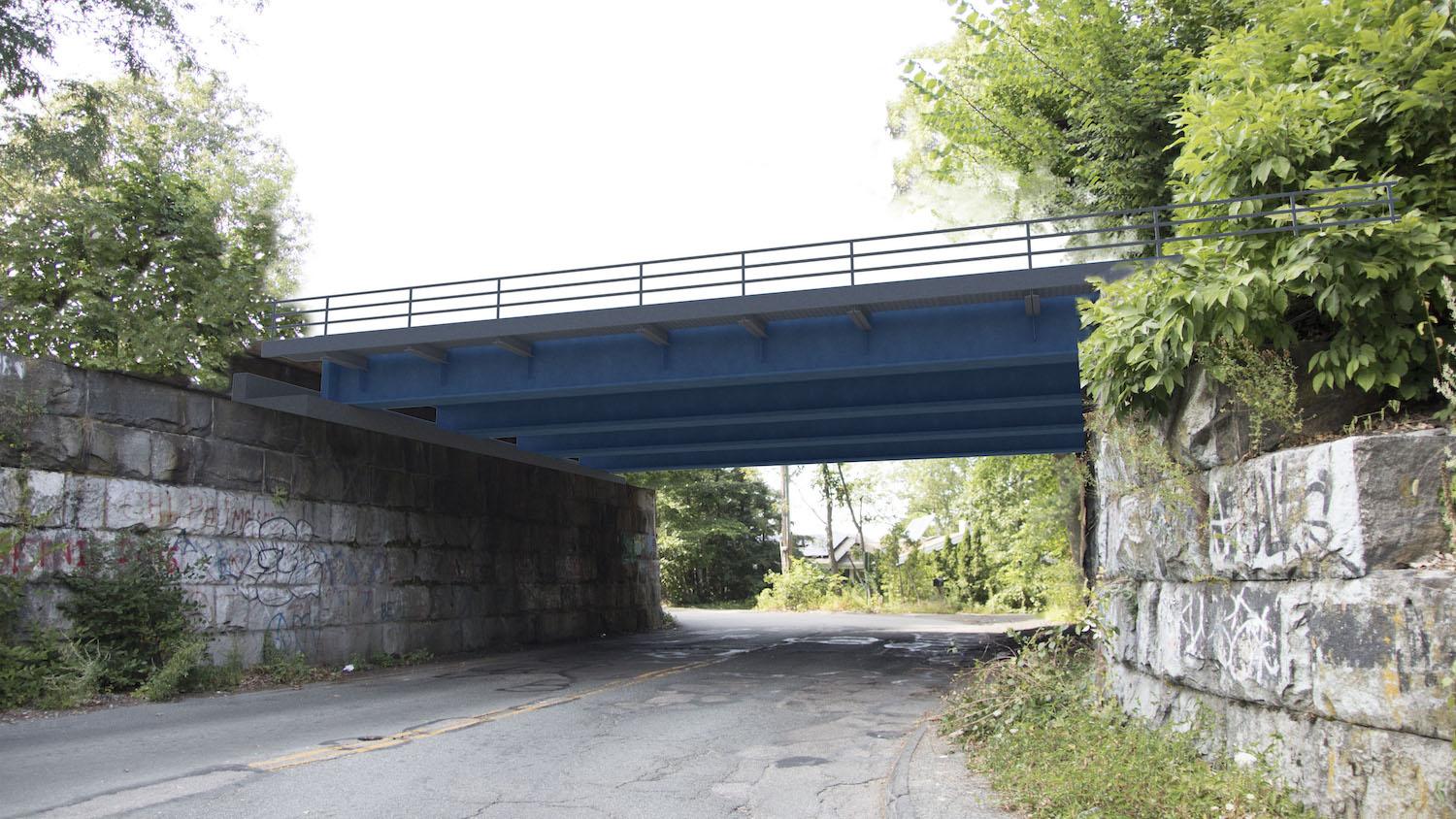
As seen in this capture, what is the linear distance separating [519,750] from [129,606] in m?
7.53

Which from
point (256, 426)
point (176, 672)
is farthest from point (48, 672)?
point (256, 426)

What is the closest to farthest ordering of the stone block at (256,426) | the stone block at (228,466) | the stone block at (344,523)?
the stone block at (228,466) → the stone block at (256,426) → the stone block at (344,523)

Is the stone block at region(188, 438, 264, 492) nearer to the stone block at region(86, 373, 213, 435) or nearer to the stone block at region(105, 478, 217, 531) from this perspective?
the stone block at region(105, 478, 217, 531)

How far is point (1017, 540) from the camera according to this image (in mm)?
36438

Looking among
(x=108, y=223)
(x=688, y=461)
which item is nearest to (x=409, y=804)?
(x=108, y=223)

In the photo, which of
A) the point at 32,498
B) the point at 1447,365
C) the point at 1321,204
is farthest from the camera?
the point at 32,498

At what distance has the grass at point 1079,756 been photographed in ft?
17.8

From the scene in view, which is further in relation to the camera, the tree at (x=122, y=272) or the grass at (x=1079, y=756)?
the tree at (x=122, y=272)

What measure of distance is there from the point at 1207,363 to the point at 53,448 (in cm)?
1361

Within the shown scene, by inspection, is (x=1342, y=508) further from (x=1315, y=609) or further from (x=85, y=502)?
(x=85, y=502)

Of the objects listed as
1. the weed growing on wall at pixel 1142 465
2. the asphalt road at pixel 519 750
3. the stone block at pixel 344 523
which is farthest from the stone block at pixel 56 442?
the weed growing on wall at pixel 1142 465

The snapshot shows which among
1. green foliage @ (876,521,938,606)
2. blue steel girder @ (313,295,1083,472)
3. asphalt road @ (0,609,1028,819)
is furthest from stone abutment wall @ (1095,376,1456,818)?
green foliage @ (876,521,938,606)

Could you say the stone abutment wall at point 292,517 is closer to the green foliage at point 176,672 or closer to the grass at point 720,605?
the green foliage at point 176,672

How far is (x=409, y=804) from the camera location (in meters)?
6.52
